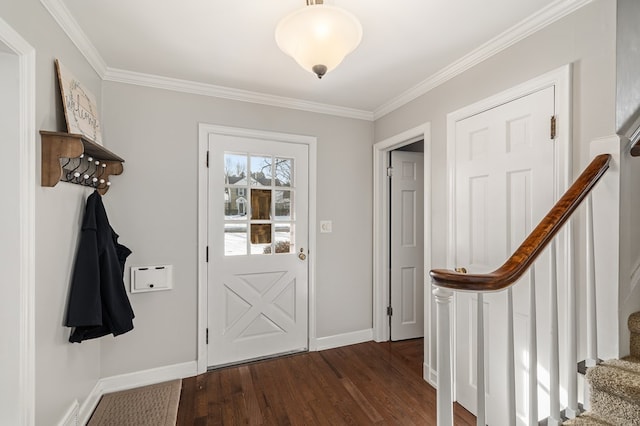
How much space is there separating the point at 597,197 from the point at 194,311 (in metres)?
2.77

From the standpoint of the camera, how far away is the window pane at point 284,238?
9.31 ft

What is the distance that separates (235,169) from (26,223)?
5.02ft

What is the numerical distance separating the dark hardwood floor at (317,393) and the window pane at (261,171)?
1.66m

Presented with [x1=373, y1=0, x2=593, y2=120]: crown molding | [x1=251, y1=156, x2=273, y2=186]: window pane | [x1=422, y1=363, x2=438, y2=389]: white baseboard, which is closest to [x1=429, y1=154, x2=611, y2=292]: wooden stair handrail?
[x1=373, y1=0, x2=593, y2=120]: crown molding

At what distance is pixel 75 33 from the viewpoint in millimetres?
1759

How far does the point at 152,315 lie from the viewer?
2383mm

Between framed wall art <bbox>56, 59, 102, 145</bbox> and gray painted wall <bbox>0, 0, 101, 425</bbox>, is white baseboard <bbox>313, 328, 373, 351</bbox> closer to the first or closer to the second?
gray painted wall <bbox>0, 0, 101, 425</bbox>

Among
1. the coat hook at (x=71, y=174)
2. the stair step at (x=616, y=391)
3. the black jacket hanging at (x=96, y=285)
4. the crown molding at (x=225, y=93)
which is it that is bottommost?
the stair step at (x=616, y=391)

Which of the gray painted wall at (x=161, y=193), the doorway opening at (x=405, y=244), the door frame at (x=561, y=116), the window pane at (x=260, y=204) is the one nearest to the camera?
the door frame at (x=561, y=116)

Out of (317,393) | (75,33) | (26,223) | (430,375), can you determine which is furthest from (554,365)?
(75,33)

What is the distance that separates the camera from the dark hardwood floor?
1.98 metres

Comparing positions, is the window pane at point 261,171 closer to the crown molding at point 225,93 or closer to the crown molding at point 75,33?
the crown molding at point 225,93

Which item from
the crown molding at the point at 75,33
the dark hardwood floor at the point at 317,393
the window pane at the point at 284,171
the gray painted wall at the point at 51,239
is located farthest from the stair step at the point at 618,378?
the crown molding at the point at 75,33

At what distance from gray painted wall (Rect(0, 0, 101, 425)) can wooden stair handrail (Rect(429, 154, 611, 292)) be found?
1845 millimetres
